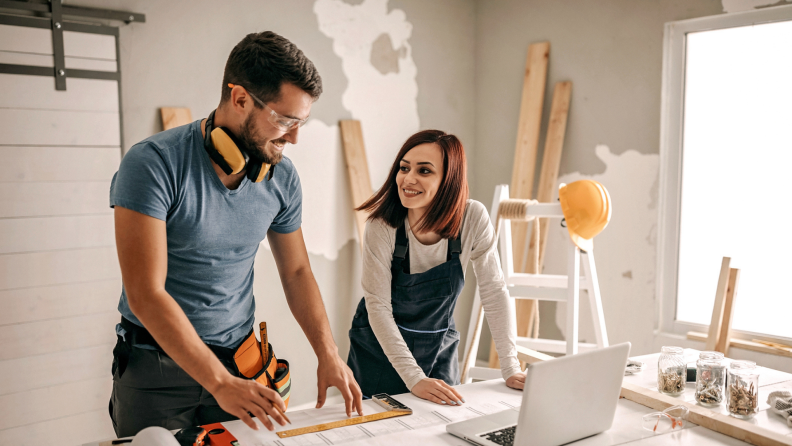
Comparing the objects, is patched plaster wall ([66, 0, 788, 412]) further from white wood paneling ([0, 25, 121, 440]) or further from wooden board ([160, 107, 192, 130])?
white wood paneling ([0, 25, 121, 440])

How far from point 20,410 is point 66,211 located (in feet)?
2.81

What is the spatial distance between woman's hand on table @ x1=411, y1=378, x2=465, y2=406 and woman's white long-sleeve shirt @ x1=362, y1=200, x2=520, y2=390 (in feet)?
0.44

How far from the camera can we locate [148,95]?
9.11ft

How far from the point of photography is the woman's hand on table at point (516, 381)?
5.83 feet

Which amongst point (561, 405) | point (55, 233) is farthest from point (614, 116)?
point (55, 233)

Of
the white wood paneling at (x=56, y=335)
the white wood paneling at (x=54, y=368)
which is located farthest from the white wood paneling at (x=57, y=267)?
the white wood paneling at (x=54, y=368)

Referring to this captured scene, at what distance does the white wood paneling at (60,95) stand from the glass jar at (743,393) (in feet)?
8.48

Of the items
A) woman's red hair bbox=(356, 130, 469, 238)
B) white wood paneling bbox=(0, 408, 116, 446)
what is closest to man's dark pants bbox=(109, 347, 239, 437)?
woman's red hair bbox=(356, 130, 469, 238)

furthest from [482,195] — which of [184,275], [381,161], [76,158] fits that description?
[184,275]

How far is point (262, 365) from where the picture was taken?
1723 mm

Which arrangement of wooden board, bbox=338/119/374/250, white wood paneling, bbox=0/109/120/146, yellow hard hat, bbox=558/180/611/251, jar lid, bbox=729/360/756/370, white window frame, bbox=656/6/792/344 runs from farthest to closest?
wooden board, bbox=338/119/374/250 < white window frame, bbox=656/6/792/344 < white wood paneling, bbox=0/109/120/146 < yellow hard hat, bbox=558/180/611/251 < jar lid, bbox=729/360/756/370

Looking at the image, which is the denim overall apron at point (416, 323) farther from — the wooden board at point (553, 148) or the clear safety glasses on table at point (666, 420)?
the wooden board at point (553, 148)

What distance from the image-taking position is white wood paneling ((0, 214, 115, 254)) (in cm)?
244

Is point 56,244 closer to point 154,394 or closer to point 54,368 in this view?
point 54,368
